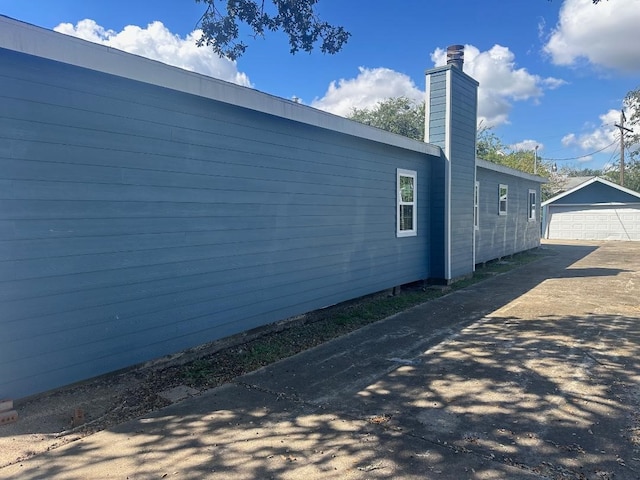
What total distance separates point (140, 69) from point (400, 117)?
29.9m

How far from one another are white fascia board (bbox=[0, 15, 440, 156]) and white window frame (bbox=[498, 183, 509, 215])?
8961 millimetres

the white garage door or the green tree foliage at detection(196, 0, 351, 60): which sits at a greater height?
the green tree foliage at detection(196, 0, 351, 60)

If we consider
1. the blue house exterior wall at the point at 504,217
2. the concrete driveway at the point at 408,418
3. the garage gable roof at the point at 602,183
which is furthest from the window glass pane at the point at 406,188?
the garage gable roof at the point at 602,183

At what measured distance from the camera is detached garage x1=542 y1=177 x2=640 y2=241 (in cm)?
2194

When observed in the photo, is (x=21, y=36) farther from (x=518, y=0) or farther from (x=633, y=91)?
(x=633, y=91)

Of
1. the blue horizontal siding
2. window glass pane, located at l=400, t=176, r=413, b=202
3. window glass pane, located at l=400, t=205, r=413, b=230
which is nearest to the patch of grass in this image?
window glass pane, located at l=400, t=205, r=413, b=230

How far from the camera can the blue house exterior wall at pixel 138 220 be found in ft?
10.9

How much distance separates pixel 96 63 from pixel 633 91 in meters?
37.5

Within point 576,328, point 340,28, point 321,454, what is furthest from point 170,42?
point 576,328

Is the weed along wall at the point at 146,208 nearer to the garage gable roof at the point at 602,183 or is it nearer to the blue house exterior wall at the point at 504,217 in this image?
the blue house exterior wall at the point at 504,217

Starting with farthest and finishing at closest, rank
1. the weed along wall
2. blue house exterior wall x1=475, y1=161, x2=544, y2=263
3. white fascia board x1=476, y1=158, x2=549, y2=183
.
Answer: blue house exterior wall x1=475, y1=161, x2=544, y2=263
white fascia board x1=476, y1=158, x2=549, y2=183
the weed along wall

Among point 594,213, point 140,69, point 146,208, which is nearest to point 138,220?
point 146,208

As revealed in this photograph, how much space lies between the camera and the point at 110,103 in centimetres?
380

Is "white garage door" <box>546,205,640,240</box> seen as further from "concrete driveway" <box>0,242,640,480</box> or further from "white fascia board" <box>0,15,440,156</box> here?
"white fascia board" <box>0,15,440,156</box>
